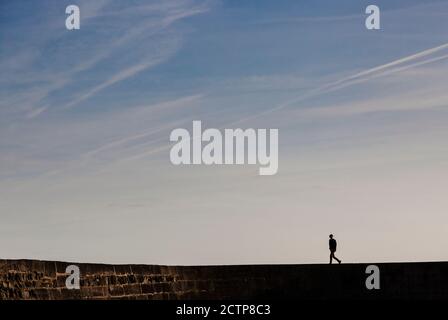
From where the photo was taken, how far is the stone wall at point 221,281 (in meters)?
12.8

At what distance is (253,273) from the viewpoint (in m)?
18.3

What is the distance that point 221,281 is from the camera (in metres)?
17.5

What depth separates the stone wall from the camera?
12.8m
